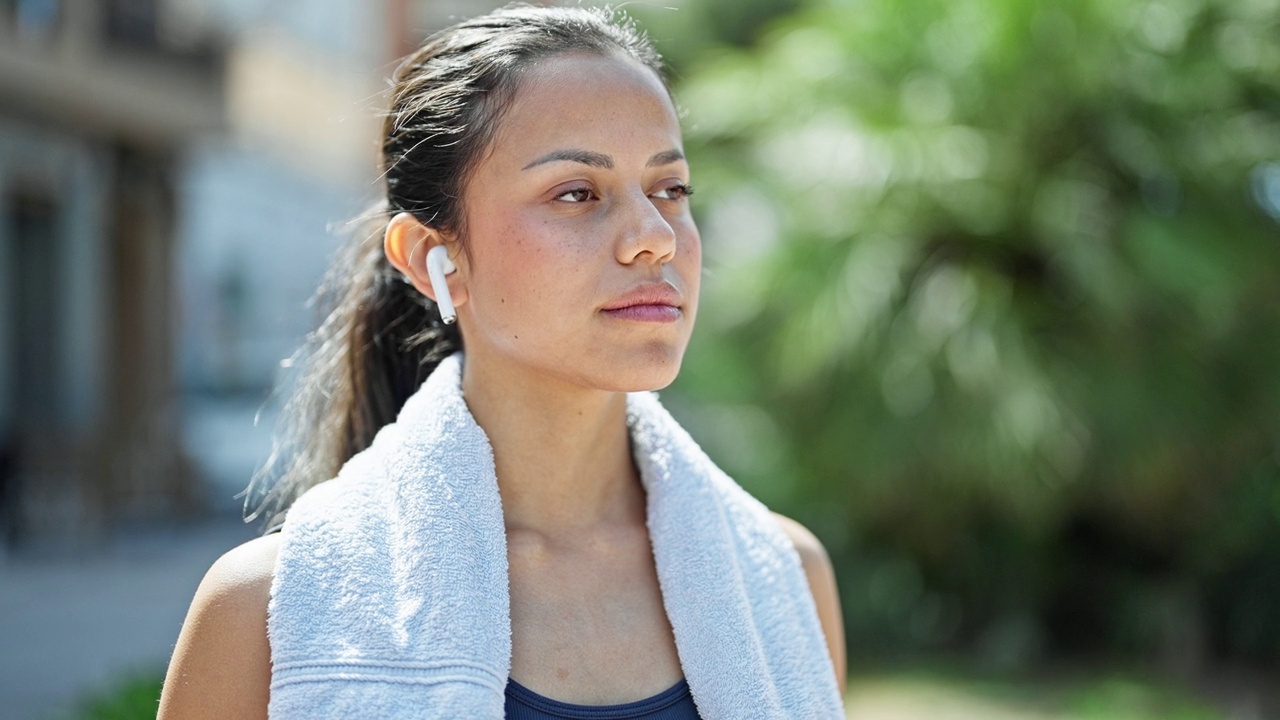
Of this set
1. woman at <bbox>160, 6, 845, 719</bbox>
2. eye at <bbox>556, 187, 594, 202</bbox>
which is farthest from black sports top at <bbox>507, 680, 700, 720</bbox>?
eye at <bbox>556, 187, 594, 202</bbox>

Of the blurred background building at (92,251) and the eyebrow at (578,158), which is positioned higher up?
the blurred background building at (92,251)

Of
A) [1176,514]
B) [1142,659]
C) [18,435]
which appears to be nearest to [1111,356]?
[1176,514]

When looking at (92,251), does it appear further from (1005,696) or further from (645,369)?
(645,369)

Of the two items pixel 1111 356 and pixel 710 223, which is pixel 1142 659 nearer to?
pixel 1111 356

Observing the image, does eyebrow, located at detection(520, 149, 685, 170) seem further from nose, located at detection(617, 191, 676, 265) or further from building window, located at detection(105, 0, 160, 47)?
building window, located at detection(105, 0, 160, 47)

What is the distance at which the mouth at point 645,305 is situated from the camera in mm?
1686

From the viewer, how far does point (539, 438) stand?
1843 mm

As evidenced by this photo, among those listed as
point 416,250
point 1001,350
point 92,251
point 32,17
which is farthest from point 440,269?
point 92,251

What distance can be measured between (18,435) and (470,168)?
30.5 ft

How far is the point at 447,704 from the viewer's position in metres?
1.54

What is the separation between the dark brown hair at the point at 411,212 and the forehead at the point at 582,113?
0.09 ft

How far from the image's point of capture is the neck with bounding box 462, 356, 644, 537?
1831mm

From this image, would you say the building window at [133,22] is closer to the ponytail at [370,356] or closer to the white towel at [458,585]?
the ponytail at [370,356]

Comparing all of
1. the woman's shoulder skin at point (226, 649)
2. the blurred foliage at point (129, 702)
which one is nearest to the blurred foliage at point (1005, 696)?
the blurred foliage at point (129, 702)
